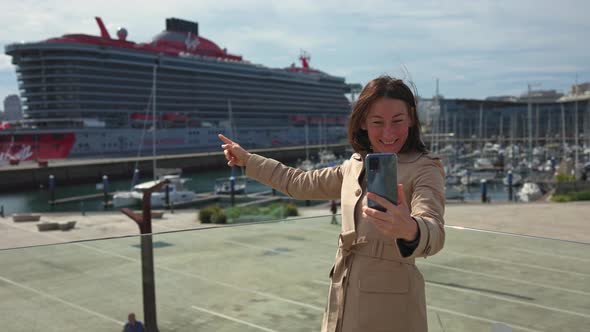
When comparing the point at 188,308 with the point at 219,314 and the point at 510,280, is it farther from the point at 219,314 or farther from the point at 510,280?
the point at 510,280

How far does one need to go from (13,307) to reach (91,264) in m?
0.42

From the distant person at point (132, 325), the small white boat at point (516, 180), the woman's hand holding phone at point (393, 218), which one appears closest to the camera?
the woman's hand holding phone at point (393, 218)

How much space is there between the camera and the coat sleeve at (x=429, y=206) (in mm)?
1155

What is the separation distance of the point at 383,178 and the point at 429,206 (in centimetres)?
25

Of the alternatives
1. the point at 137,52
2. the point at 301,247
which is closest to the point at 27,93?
the point at 137,52

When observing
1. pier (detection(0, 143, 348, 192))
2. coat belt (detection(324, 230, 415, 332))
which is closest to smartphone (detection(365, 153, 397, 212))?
coat belt (detection(324, 230, 415, 332))

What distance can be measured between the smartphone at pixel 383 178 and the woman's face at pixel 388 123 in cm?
35

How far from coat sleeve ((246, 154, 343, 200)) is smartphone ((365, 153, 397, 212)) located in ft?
1.95

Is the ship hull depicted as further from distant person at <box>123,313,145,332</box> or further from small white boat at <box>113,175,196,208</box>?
distant person at <box>123,313,145,332</box>

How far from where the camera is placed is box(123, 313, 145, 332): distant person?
2777 millimetres

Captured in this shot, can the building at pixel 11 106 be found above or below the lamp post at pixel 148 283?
above

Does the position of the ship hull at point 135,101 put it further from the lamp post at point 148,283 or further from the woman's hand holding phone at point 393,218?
the woman's hand holding phone at point 393,218

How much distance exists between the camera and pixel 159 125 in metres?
49.4

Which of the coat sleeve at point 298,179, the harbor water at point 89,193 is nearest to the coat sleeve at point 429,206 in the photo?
the coat sleeve at point 298,179
